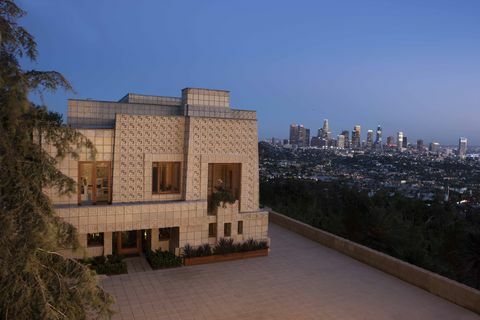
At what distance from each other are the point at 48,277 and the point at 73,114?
9.20 meters

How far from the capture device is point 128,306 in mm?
9547

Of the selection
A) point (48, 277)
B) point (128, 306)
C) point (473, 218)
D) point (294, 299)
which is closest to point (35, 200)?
point (48, 277)

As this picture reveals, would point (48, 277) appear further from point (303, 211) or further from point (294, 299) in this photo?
point (303, 211)

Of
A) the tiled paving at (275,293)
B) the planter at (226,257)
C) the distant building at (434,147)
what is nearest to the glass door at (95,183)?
the tiled paving at (275,293)

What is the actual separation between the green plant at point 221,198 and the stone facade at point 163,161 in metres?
0.23

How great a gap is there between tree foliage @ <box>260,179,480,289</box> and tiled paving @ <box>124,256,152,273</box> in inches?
478

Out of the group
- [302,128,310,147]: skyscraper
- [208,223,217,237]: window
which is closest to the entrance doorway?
[208,223,217,237]: window

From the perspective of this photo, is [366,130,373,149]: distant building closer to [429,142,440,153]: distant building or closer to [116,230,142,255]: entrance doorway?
[429,142,440,153]: distant building

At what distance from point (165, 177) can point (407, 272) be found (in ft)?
29.3

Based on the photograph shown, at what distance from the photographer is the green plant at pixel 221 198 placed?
543 inches

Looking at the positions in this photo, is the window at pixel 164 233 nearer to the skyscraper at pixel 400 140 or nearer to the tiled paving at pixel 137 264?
the tiled paving at pixel 137 264

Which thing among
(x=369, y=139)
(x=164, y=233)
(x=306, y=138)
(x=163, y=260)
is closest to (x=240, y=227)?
(x=164, y=233)

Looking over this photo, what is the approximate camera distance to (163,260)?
40.9 ft

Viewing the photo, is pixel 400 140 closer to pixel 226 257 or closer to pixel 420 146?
pixel 420 146
